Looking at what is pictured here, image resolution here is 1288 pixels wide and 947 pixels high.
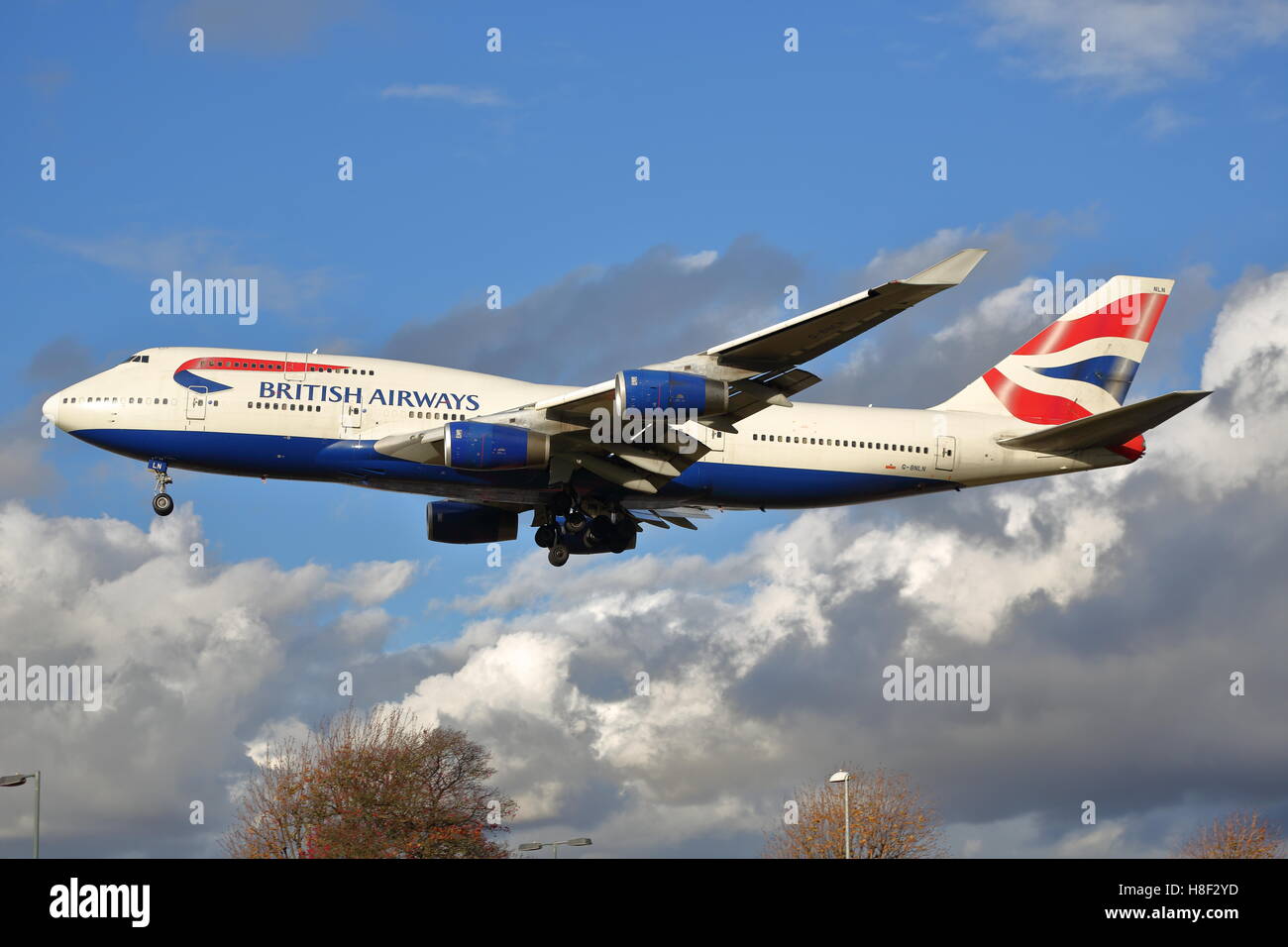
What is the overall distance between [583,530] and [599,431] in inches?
204

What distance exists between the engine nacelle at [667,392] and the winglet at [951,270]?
21.3ft

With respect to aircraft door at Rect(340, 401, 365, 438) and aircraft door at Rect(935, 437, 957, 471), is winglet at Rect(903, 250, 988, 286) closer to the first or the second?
aircraft door at Rect(935, 437, 957, 471)

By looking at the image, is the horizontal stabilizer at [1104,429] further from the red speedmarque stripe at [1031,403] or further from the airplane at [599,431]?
the red speedmarque stripe at [1031,403]

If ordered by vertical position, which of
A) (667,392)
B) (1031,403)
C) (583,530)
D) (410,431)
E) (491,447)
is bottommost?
(583,530)

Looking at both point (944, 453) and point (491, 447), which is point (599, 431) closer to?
point (491, 447)

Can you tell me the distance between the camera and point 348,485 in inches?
1731

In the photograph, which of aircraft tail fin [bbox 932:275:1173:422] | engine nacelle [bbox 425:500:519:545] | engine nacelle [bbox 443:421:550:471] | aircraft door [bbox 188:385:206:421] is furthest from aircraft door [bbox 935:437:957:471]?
aircraft door [bbox 188:385:206:421]

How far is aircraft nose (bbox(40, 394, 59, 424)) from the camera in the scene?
4325 cm

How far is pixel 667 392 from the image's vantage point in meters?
38.7

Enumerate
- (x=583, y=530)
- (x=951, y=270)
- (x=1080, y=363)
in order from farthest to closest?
(x=1080, y=363) → (x=583, y=530) → (x=951, y=270)

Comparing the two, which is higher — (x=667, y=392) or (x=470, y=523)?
(x=667, y=392)

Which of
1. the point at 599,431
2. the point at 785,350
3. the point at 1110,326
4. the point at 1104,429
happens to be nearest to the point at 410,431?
the point at 599,431
